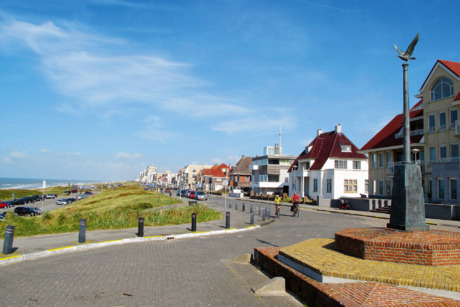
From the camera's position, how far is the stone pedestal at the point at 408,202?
9422 mm

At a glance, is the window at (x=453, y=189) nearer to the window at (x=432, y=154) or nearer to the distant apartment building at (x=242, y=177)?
the window at (x=432, y=154)

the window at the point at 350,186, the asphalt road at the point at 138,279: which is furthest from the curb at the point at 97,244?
the window at the point at 350,186

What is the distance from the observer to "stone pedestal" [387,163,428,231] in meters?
9.42

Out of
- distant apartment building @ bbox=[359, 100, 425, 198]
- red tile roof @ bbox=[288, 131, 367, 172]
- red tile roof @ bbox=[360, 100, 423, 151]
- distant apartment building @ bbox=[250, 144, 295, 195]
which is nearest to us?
distant apartment building @ bbox=[359, 100, 425, 198]

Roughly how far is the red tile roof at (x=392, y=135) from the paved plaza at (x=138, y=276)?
99.6 feet

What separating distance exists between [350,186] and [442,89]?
19.6m

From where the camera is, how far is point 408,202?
9508 mm

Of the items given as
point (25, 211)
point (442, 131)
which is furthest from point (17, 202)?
point (442, 131)

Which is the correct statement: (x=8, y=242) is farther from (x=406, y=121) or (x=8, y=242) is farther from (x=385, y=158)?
(x=385, y=158)

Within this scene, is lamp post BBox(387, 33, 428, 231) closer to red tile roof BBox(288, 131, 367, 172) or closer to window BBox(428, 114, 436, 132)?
window BBox(428, 114, 436, 132)

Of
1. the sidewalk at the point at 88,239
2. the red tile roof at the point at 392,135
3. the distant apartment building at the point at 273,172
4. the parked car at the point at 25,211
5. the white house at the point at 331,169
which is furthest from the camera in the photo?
the distant apartment building at the point at 273,172

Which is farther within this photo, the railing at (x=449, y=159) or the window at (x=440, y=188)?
the window at (x=440, y=188)

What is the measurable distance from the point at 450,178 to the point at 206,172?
9635cm

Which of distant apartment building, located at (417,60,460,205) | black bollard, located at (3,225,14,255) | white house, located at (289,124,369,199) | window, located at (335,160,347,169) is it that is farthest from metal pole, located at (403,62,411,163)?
window, located at (335,160,347,169)
